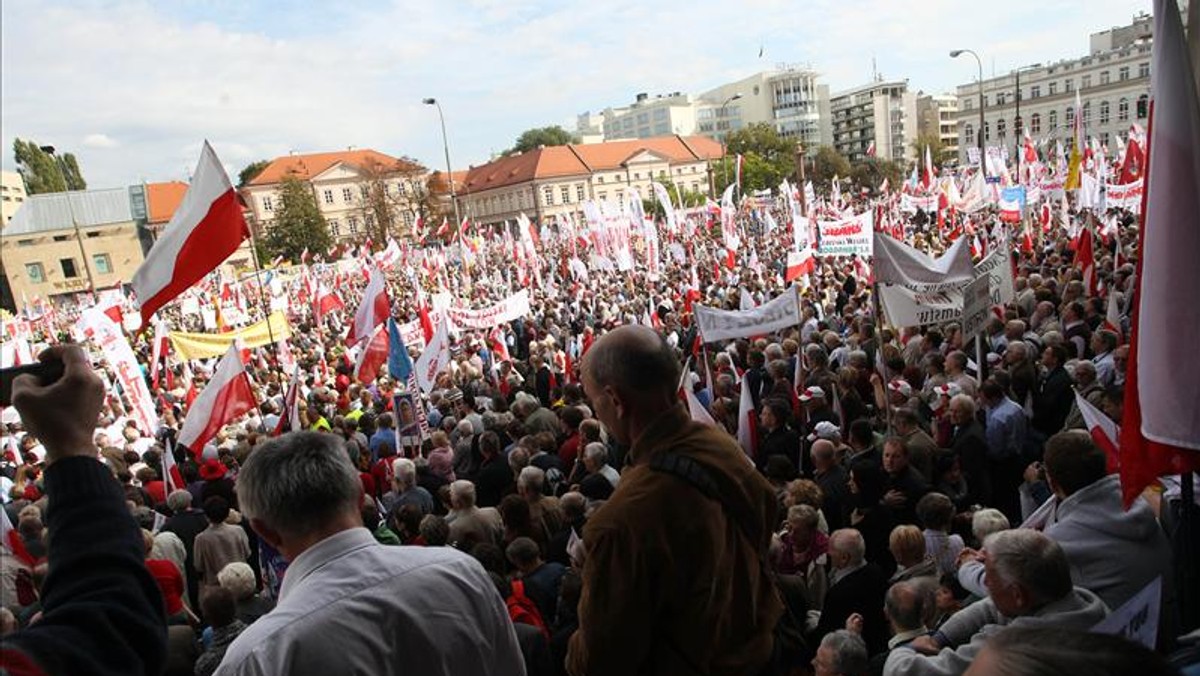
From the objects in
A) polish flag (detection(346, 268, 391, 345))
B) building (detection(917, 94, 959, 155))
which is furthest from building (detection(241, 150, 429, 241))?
building (detection(917, 94, 959, 155))

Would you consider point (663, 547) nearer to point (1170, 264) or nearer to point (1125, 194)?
point (1170, 264)

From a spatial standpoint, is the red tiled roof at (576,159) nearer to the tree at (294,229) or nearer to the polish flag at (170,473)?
the tree at (294,229)

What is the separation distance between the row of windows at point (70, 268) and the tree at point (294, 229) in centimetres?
1569

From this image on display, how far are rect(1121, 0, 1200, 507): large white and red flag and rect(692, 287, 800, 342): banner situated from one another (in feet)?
18.2

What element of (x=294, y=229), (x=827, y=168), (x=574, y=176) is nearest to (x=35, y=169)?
(x=294, y=229)

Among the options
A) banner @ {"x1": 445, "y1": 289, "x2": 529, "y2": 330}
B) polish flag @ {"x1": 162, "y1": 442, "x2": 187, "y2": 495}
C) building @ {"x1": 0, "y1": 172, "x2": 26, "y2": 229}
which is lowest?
polish flag @ {"x1": 162, "y1": 442, "x2": 187, "y2": 495}

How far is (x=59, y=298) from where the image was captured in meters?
67.3

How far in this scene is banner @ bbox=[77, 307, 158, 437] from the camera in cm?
1141

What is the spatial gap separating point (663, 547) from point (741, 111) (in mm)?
158530

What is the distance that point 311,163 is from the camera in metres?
103

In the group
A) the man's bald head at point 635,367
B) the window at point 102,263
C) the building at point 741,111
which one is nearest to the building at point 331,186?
the window at point 102,263

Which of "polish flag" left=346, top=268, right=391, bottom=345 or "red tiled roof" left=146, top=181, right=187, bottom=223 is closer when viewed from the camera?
"polish flag" left=346, top=268, right=391, bottom=345

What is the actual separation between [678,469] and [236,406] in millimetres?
7487

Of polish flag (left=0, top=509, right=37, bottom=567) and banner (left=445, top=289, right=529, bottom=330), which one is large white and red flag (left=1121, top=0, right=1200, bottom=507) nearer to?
polish flag (left=0, top=509, right=37, bottom=567)
